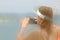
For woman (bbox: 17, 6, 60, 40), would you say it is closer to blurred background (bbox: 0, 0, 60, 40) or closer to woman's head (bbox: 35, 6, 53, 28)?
woman's head (bbox: 35, 6, 53, 28)

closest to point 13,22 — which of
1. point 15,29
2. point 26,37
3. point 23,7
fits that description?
point 15,29

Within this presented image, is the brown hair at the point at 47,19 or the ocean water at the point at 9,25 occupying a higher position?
the brown hair at the point at 47,19

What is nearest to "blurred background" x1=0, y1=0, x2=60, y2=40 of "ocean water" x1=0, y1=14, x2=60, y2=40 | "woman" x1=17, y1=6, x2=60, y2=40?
"ocean water" x1=0, y1=14, x2=60, y2=40

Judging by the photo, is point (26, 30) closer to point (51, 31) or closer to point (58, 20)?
point (51, 31)

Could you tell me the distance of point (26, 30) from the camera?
1276mm

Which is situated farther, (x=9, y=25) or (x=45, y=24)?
(x=9, y=25)

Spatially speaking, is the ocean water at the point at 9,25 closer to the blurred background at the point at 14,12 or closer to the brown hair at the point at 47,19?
the blurred background at the point at 14,12

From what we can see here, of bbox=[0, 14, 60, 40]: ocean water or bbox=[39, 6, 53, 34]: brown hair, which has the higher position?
bbox=[39, 6, 53, 34]: brown hair

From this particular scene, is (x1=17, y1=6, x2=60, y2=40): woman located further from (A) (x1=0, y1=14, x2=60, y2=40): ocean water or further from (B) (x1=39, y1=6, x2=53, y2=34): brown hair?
(A) (x1=0, y1=14, x2=60, y2=40): ocean water

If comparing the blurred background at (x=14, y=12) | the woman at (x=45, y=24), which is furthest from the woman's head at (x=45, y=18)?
the blurred background at (x=14, y=12)

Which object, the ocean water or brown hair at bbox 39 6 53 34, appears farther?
the ocean water

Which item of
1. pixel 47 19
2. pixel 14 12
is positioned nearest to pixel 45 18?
pixel 47 19

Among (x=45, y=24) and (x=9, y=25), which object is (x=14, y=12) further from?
(x=45, y=24)

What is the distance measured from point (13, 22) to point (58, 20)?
517 millimetres
